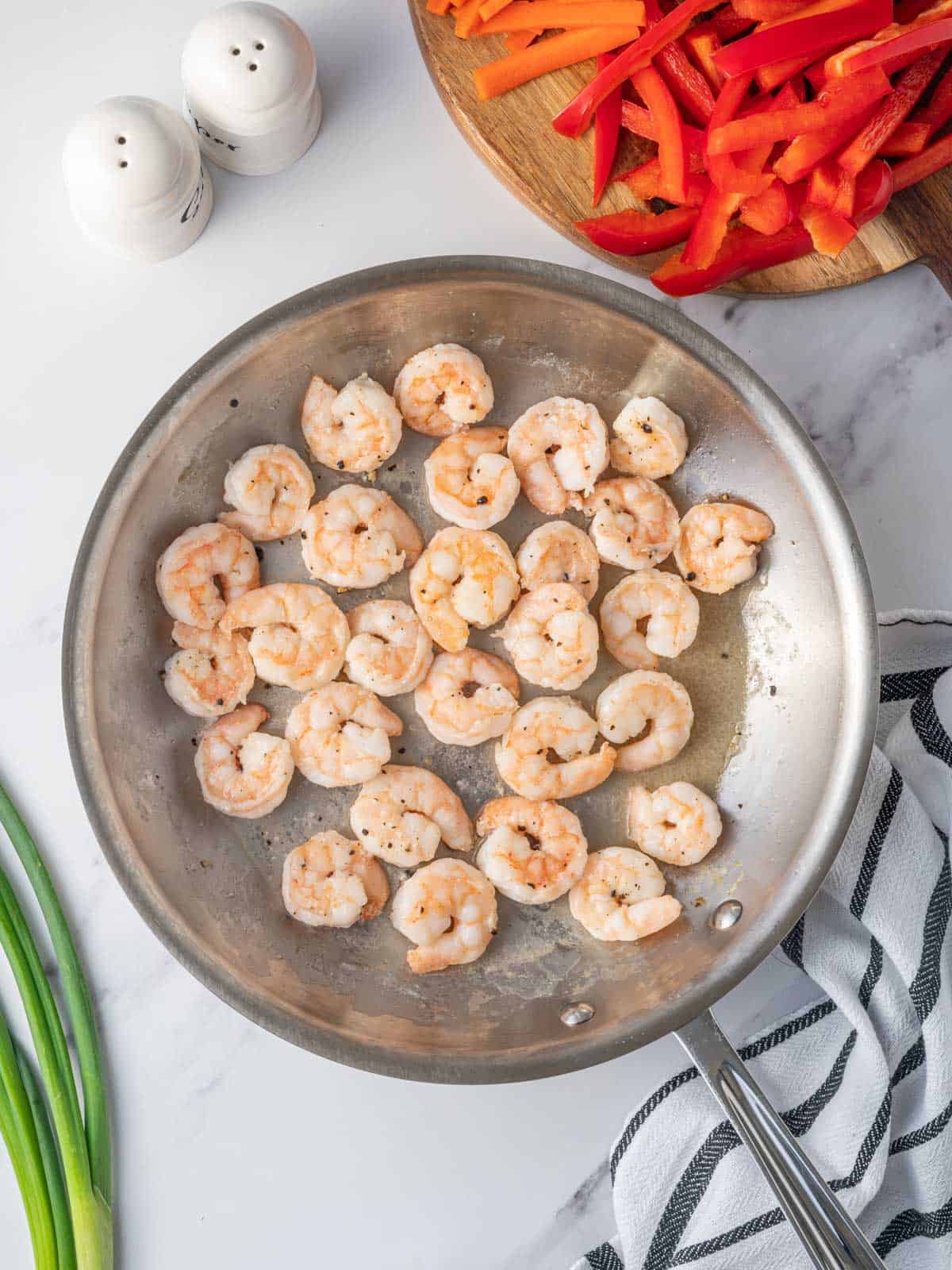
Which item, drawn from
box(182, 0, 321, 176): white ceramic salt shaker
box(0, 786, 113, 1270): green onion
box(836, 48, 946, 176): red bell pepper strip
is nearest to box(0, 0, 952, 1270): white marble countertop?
box(0, 786, 113, 1270): green onion

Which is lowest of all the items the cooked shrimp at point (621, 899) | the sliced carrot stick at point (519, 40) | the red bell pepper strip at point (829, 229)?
the cooked shrimp at point (621, 899)

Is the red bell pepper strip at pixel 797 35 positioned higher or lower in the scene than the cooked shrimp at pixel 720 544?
higher

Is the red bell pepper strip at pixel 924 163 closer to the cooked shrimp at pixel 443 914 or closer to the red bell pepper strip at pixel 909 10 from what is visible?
the red bell pepper strip at pixel 909 10

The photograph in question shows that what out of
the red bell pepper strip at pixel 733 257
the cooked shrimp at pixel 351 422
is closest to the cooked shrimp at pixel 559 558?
the cooked shrimp at pixel 351 422

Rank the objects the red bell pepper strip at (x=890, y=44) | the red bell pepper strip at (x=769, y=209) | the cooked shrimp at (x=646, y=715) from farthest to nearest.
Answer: the cooked shrimp at (x=646, y=715), the red bell pepper strip at (x=769, y=209), the red bell pepper strip at (x=890, y=44)

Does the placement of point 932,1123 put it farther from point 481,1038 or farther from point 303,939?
point 303,939

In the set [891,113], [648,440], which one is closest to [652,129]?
[891,113]

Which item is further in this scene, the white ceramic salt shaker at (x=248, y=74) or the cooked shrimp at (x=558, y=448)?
the cooked shrimp at (x=558, y=448)
